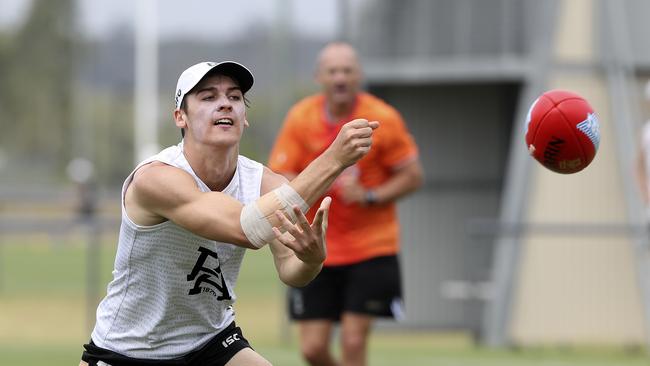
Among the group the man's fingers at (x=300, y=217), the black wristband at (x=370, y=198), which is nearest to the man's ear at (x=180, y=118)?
the man's fingers at (x=300, y=217)

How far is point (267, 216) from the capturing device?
5.37 meters

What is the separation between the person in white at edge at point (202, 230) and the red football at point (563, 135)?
51.9 inches

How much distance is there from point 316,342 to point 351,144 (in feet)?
12.2

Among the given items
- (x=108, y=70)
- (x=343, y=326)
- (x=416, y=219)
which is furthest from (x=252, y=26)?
(x=343, y=326)

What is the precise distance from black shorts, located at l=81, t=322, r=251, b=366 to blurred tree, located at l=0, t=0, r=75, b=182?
4979 cm

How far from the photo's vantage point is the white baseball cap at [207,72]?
555 centimetres

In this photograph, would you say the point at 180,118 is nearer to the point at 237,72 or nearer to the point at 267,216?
the point at 237,72

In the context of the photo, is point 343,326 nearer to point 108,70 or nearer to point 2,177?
point 2,177

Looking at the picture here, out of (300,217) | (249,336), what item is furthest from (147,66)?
(300,217)

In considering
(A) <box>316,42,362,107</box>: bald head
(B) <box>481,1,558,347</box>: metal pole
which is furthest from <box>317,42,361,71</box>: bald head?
(B) <box>481,1,558,347</box>: metal pole

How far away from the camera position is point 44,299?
67.1ft

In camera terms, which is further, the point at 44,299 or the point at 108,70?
the point at 108,70

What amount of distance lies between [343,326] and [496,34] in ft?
23.4

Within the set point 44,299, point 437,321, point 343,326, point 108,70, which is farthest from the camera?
point 108,70
